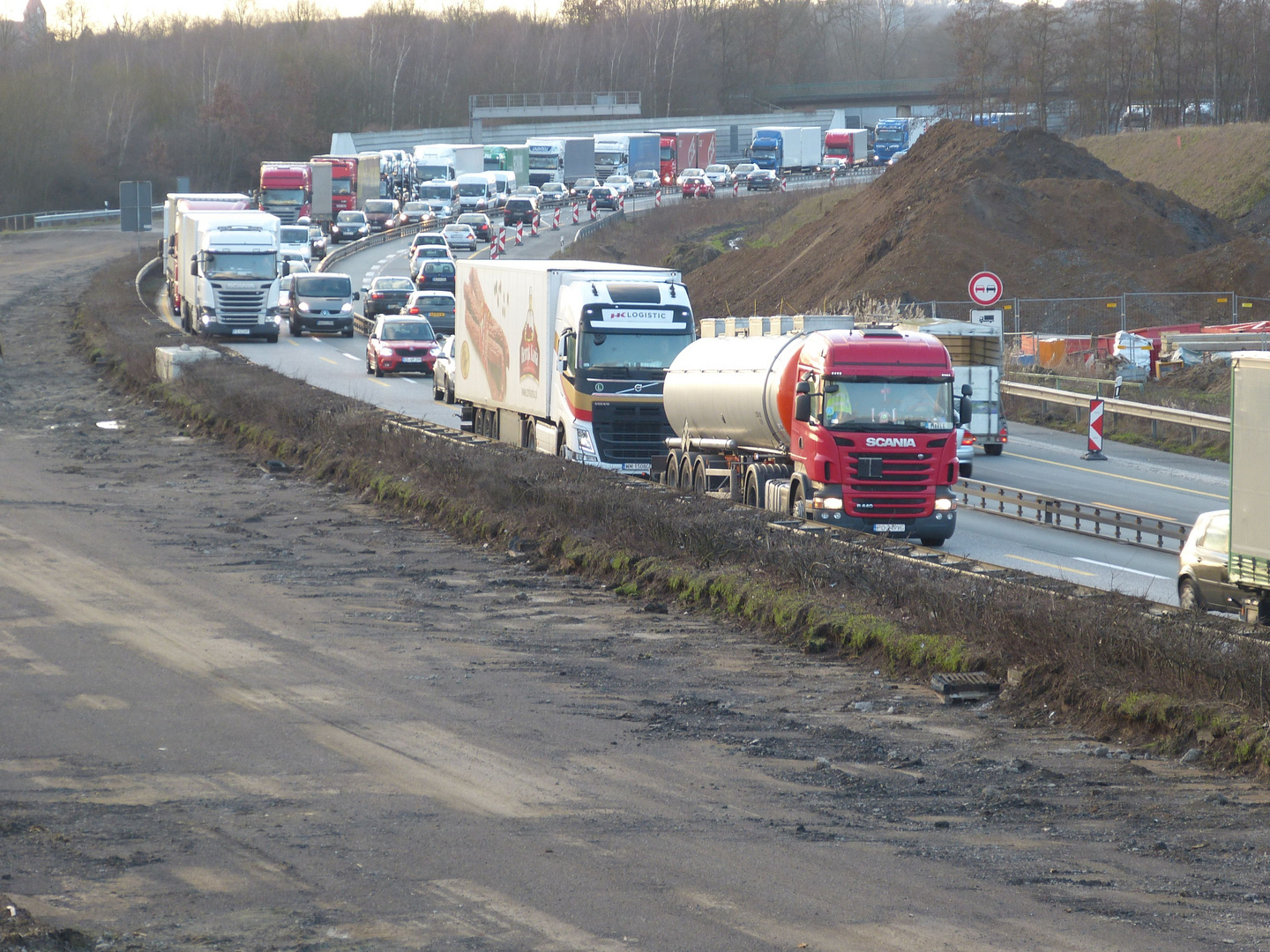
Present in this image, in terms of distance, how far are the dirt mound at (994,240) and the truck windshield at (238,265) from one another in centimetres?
1590

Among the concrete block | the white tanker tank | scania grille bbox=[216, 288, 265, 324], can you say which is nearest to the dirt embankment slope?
scania grille bbox=[216, 288, 265, 324]

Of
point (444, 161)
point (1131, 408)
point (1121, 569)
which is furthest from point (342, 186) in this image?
point (1121, 569)

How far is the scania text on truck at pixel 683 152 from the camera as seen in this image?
111m

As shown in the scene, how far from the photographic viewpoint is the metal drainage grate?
12406 millimetres

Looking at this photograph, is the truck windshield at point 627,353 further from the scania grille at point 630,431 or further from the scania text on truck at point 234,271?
the scania text on truck at point 234,271

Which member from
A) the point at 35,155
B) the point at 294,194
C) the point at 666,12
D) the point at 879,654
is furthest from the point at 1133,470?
the point at 666,12

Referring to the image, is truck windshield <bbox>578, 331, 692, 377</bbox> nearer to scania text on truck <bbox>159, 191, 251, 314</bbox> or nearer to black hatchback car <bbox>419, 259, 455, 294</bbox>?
scania text on truck <bbox>159, 191, 251, 314</bbox>

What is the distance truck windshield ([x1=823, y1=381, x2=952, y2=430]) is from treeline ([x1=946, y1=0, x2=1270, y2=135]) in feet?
278

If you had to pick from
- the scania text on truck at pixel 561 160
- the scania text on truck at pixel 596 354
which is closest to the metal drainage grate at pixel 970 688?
the scania text on truck at pixel 596 354

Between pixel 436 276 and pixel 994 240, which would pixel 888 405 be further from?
pixel 436 276

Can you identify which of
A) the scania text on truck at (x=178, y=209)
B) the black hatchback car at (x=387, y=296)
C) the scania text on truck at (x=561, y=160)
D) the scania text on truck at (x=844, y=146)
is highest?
the scania text on truck at (x=844, y=146)

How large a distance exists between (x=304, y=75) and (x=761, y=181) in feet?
194

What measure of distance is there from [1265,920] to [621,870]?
3259 mm

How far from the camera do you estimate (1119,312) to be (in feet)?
159
